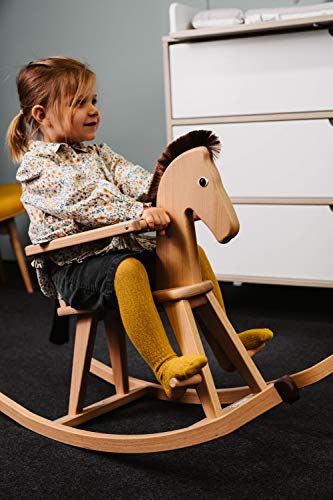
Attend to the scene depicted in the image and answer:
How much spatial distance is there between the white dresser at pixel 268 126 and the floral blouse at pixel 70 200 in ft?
2.52

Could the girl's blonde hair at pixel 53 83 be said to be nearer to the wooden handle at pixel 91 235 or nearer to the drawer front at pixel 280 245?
the wooden handle at pixel 91 235

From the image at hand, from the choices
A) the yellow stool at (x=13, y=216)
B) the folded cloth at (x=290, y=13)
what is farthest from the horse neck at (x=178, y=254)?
the yellow stool at (x=13, y=216)

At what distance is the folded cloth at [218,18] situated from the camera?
2357 millimetres

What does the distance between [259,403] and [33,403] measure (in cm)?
75

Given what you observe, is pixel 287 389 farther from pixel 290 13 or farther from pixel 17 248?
pixel 17 248

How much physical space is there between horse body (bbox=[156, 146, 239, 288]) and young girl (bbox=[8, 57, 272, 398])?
43 millimetres

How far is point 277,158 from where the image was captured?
2361 millimetres

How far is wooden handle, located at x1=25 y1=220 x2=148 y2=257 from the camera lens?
1443mm

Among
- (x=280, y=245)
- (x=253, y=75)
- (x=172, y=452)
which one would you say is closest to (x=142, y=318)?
(x=172, y=452)

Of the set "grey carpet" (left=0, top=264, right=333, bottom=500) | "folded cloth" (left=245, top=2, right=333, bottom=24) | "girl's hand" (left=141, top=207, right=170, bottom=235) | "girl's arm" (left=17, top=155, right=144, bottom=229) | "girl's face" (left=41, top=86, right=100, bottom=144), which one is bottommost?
"grey carpet" (left=0, top=264, right=333, bottom=500)

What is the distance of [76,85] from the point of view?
165cm

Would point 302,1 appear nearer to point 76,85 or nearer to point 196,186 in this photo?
point 76,85

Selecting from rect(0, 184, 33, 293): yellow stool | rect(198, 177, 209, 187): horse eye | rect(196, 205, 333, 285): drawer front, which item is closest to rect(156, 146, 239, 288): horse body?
rect(198, 177, 209, 187): horse eye

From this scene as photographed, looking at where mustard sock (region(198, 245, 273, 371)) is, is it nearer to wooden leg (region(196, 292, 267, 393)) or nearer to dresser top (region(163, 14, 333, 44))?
wooden leg (region(196, 292, 267, 393))
